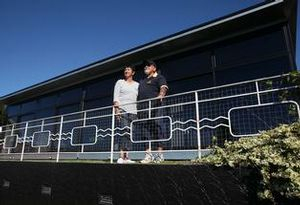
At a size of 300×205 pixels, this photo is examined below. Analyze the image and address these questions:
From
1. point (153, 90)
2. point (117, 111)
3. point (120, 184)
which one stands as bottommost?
point (120, 184)

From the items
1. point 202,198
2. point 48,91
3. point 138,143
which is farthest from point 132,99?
point 48,91

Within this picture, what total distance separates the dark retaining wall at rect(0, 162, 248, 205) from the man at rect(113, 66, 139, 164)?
476mm

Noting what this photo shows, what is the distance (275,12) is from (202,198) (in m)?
4.80

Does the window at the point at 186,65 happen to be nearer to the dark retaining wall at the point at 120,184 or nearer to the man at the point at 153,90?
the man at the point at 153,90

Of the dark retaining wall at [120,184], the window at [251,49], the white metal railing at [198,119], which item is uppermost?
the window at [251,49]

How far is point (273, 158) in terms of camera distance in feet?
9.71

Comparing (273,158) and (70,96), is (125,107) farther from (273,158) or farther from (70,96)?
(70,96)

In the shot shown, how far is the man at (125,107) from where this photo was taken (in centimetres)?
521

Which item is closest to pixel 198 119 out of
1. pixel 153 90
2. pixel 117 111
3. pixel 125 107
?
pixel 153 90

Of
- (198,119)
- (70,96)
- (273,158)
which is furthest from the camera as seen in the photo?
(70,96)

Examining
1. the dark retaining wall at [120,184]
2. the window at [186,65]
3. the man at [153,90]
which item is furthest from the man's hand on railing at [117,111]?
the window at [186,65]

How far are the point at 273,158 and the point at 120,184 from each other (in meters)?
2.59

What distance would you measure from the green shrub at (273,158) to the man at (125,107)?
86.4 inches

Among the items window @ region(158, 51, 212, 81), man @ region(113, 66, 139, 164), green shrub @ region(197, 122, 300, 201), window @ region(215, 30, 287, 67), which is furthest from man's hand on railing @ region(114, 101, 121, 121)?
window @ region(215, 30, 287, 67)
